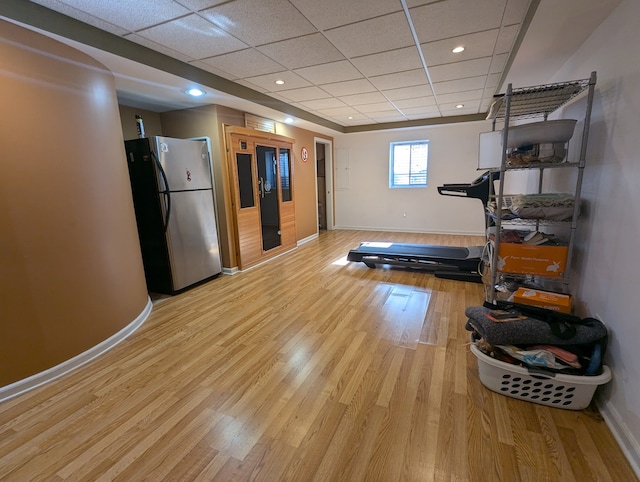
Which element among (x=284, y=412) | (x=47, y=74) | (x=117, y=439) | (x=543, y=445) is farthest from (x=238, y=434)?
(x=47, y=74)

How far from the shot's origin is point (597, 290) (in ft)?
5.93

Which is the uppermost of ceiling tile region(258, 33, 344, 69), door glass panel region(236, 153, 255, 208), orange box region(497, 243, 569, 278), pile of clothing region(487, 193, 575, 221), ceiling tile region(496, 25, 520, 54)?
ceiling tile region(258, 33, 344, 69)

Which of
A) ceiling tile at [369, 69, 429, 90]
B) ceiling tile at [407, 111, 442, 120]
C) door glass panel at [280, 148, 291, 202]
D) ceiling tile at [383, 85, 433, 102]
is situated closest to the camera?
ceiling tile at [369, 69, 429, 90]

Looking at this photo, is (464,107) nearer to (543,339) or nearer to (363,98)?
(363,98)

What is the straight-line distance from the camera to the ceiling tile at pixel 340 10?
1928 millimetres

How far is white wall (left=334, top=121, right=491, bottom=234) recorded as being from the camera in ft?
20.5

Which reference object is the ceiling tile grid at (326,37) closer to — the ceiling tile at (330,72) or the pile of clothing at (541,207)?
the ceiling tile at (330,72)

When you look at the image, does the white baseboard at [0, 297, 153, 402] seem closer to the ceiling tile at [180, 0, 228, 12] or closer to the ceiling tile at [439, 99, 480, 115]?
the ceiling tile at [180, 0, 228, 12]

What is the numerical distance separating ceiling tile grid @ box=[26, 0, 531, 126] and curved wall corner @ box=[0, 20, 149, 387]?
1.46 ft

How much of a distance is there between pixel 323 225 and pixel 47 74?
6108mm

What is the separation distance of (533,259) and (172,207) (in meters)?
3.47

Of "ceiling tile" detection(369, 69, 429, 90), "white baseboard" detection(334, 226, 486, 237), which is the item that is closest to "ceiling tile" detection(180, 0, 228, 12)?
"ceiling tile" detection(369, 69, 429, 90)

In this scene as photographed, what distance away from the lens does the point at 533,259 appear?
6.88 feet

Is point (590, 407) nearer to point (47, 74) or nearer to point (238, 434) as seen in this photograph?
point (238, 434)
